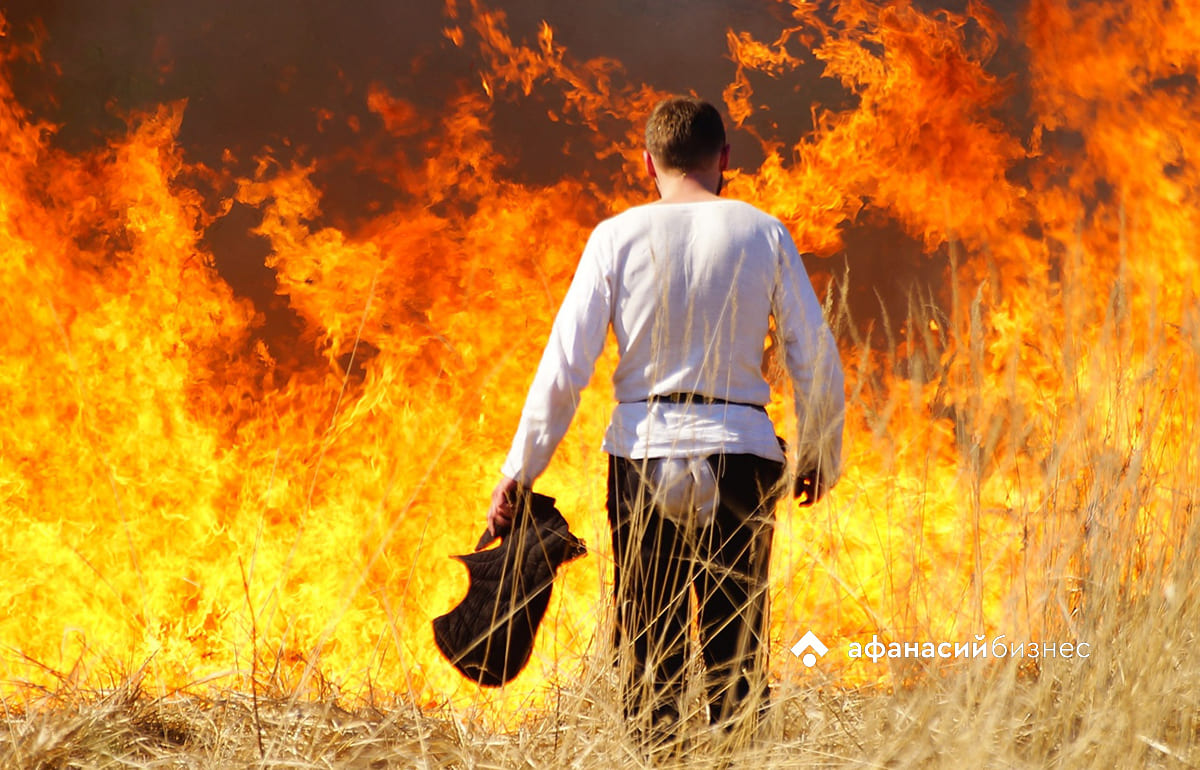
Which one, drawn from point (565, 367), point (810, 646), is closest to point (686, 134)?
point (565, 367)

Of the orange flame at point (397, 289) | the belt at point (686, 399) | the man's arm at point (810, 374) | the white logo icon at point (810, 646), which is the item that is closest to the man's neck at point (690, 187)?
the man's arm at point (810, 374)

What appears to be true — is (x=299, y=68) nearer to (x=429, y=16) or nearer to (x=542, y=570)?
(x=429, y=16)

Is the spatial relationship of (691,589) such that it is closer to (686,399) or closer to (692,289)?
(686,399)

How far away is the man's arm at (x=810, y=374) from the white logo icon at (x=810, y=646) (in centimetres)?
36

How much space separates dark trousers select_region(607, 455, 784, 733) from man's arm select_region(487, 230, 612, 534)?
155 mm

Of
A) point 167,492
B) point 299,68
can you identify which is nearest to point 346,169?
point 299,68

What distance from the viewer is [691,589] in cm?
193

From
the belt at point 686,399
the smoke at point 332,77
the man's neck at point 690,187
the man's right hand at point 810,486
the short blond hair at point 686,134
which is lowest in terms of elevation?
the man's right hand at point 810,486

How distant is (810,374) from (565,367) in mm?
500

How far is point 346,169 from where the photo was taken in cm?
483

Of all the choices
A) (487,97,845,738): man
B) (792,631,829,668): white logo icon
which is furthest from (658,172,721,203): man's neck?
(792,631,829,668): white logo icon

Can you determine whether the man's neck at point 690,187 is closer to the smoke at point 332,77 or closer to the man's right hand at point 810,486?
the man's right hand at point 810,486

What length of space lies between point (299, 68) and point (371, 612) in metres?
2.81

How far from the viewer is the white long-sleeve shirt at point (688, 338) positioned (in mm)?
1837
